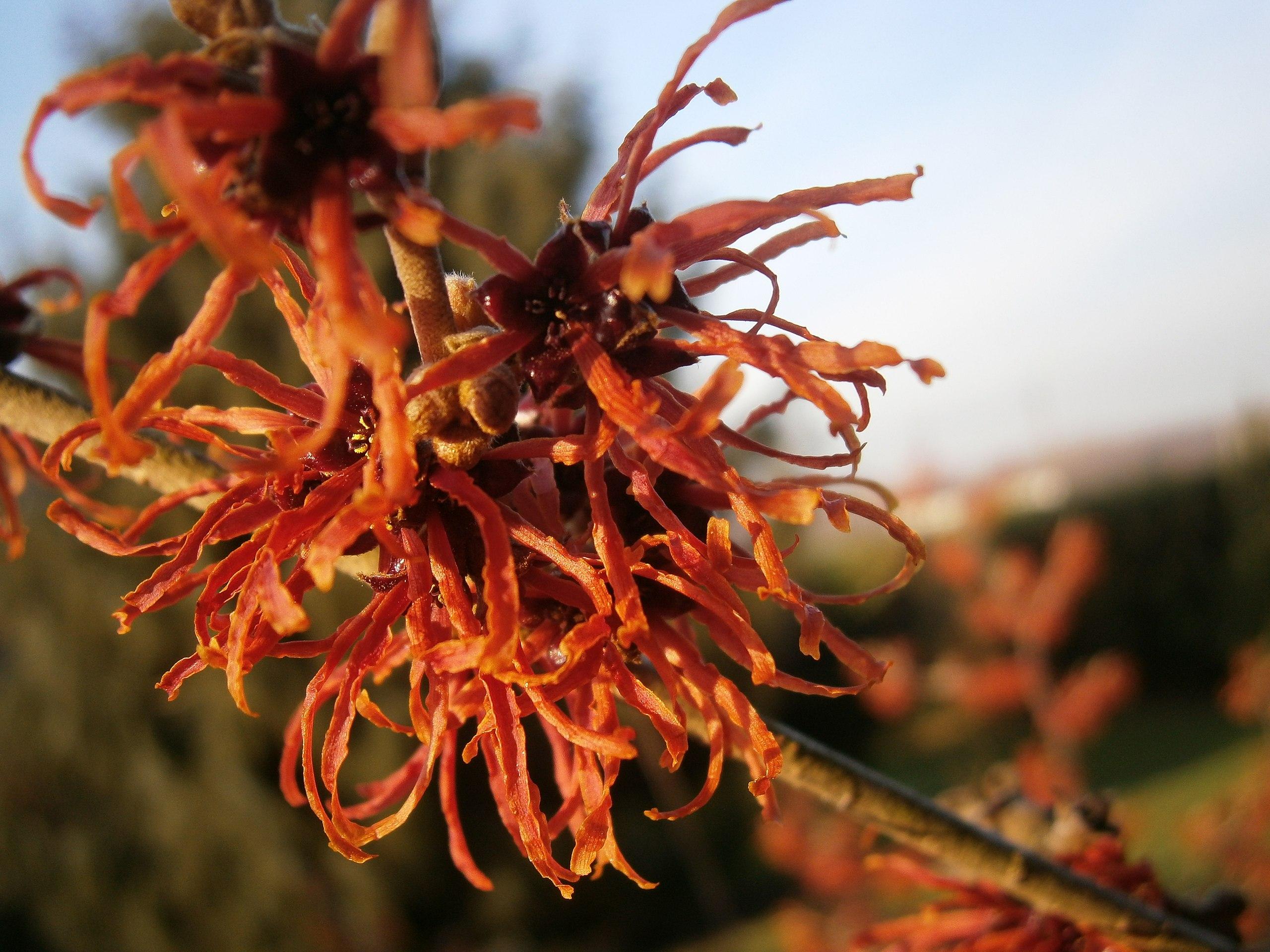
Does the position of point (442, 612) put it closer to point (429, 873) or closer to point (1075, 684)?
point (1075, 684)

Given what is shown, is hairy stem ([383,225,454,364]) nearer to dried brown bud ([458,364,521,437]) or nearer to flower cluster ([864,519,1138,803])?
dried brown bud ([458,364,521,437])

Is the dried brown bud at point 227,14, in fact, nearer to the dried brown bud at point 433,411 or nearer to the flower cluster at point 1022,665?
the dried brown bud at point 433,411

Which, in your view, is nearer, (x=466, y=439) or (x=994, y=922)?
(x=466, y=439)

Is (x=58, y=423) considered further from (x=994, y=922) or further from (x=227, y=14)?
(x=994, y=922)

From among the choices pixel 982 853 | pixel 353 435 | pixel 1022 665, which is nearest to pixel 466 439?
pixel 353 435

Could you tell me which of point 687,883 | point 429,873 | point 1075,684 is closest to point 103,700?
point 429,873

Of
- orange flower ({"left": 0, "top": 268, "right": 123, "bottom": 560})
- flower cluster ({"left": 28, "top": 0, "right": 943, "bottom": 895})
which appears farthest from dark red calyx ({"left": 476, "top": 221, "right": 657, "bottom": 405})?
orange flower ({"left": 0, "top": 268, "right": 123, "bottom": 560})
